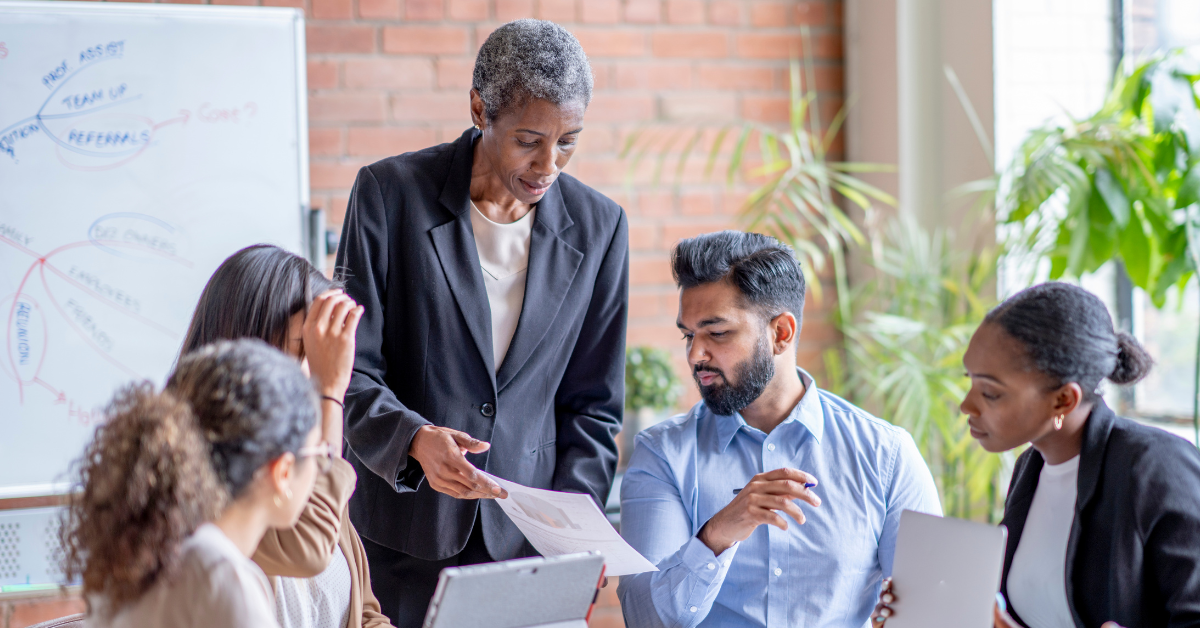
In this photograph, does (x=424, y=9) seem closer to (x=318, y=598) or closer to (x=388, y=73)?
(x=388, y=73)

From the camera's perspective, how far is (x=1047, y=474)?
1.37 metres

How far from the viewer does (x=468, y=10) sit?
9.30 feet

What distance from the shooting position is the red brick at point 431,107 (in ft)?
9.18

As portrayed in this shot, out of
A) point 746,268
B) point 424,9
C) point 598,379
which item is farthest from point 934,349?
point 424,9

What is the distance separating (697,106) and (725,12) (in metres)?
0.30

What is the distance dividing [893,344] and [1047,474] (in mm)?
1216

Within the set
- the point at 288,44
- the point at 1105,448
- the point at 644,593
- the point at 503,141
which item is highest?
the point at 288,44

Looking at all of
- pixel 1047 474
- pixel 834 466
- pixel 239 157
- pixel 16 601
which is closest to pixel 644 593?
pixel 834 466

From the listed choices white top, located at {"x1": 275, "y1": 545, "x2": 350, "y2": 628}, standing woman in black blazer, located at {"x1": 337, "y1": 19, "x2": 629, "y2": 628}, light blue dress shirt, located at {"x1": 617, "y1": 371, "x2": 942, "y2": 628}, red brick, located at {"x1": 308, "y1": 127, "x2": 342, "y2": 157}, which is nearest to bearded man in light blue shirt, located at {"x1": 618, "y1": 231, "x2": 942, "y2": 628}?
light blue dress shirt, located at {"x1": 617, "y1": 371, "x2": 942, "y2": 628}

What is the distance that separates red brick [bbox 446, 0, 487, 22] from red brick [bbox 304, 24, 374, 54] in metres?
0.23

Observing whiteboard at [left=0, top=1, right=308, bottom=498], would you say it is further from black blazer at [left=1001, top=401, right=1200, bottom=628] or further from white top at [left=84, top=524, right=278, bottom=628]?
black blazer at [left=1001, top=401, right=1200, bottom=628]

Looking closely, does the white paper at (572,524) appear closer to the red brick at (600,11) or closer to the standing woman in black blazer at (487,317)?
the standing woman in black blazer at (487,317)

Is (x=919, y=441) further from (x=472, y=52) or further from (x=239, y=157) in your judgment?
(x=239, y=157)

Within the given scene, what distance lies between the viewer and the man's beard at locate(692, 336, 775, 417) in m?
1.62
